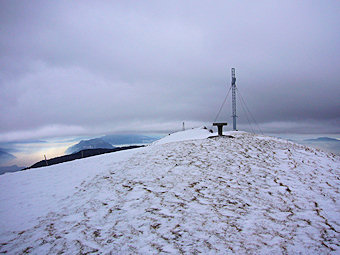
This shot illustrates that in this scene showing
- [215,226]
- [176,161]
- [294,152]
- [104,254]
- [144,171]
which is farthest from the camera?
[294,152]

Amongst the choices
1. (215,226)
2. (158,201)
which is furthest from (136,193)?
(215,226)

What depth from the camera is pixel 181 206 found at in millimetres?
6191

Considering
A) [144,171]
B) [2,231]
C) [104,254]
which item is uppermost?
[144,171]

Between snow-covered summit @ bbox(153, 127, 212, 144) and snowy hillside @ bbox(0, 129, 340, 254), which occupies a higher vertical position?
snow-covered summit @ bbox(153, 127, 212, 144)

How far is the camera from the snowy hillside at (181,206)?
4656 mm

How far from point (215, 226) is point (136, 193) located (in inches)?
140

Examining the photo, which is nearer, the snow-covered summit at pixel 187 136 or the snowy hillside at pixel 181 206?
the snowy hillside at pixel 181 206

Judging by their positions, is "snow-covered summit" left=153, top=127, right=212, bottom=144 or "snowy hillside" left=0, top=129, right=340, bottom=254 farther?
"snow-covered summit" left=153, top=127, right=212, bottom=144

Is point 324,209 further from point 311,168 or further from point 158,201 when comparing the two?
point 158,201

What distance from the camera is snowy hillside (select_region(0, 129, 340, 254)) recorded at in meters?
4.66

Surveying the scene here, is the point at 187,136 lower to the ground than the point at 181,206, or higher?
higher

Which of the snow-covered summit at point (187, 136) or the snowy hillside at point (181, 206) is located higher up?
the snow-covered summit at point (187, 136)

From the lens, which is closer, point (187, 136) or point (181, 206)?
point (181, 206)

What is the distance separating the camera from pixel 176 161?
10.5 m
